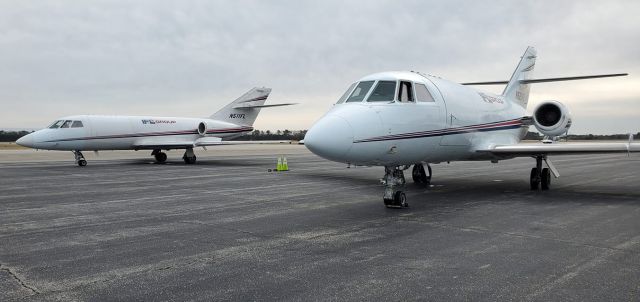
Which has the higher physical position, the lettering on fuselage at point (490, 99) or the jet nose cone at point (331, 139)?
the lettering on fuselage at point (490, 99)

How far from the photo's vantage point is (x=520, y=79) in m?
16.7

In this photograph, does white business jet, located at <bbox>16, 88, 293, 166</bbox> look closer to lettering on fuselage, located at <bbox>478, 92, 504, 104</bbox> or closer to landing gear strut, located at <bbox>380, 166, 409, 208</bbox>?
lettering on fuselage, located at <bbox>478, 92, 504, 104</bbox>

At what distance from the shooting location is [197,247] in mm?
5719

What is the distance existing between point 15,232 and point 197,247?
2.91 meters

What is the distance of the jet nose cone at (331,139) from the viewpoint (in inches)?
294

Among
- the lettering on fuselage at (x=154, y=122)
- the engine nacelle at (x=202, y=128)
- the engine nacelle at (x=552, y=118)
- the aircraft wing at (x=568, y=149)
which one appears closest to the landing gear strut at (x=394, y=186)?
the aircraft wing at (x=568, y=149)

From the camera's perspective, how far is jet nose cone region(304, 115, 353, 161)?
24.5ft

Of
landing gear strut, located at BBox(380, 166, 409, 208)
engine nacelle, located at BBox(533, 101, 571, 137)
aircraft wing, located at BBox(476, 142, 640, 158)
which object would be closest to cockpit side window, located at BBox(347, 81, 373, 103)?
landing gear strut, located at BBox(380, 166, 409, 208)

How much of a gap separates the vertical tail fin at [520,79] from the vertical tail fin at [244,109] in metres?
19.6

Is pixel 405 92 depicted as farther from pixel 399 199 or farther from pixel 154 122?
pixel 154 122

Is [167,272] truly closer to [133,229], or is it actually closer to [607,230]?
[133,229]

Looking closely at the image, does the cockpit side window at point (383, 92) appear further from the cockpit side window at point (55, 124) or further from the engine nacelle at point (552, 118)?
the cockpit side window at point (55, 124)

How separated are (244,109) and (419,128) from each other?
2496 cm

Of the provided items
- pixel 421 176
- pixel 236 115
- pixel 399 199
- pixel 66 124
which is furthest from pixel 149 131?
pixel 399 199
